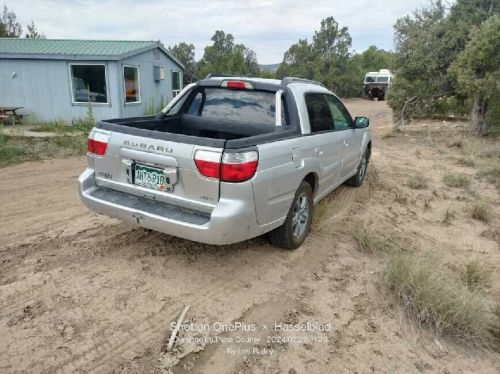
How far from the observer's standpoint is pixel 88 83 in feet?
46.6

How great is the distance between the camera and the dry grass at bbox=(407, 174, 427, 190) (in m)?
7.34

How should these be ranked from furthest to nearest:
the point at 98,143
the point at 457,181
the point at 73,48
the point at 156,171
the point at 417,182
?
the point at 73,48 → the point at 457,181 → the point at 417,182 → the point at 98,143 → the point at 156,171

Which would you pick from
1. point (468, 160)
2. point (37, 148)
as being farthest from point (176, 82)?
point (468, 160)

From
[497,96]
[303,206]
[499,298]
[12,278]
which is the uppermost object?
[497,96]

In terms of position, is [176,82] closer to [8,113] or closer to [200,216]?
[8,113]

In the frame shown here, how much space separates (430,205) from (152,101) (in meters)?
12.8

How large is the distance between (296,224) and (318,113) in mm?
1380

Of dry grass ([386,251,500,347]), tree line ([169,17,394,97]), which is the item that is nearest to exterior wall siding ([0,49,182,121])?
dry grass ([386,251,500,347])

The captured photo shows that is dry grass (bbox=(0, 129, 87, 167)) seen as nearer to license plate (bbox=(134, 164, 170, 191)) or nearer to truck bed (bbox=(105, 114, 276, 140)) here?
truck bed (bbox=(105, 114, 276, 140))

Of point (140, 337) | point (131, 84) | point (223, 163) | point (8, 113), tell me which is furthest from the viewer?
point (131, 84)

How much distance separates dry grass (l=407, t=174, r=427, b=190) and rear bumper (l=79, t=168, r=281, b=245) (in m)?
4.54

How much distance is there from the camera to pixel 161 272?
12.1 feet

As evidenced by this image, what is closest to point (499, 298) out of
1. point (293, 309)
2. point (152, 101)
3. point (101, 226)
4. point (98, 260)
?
point (293, 309)

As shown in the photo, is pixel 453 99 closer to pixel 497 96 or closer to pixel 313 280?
pixel 497 96
